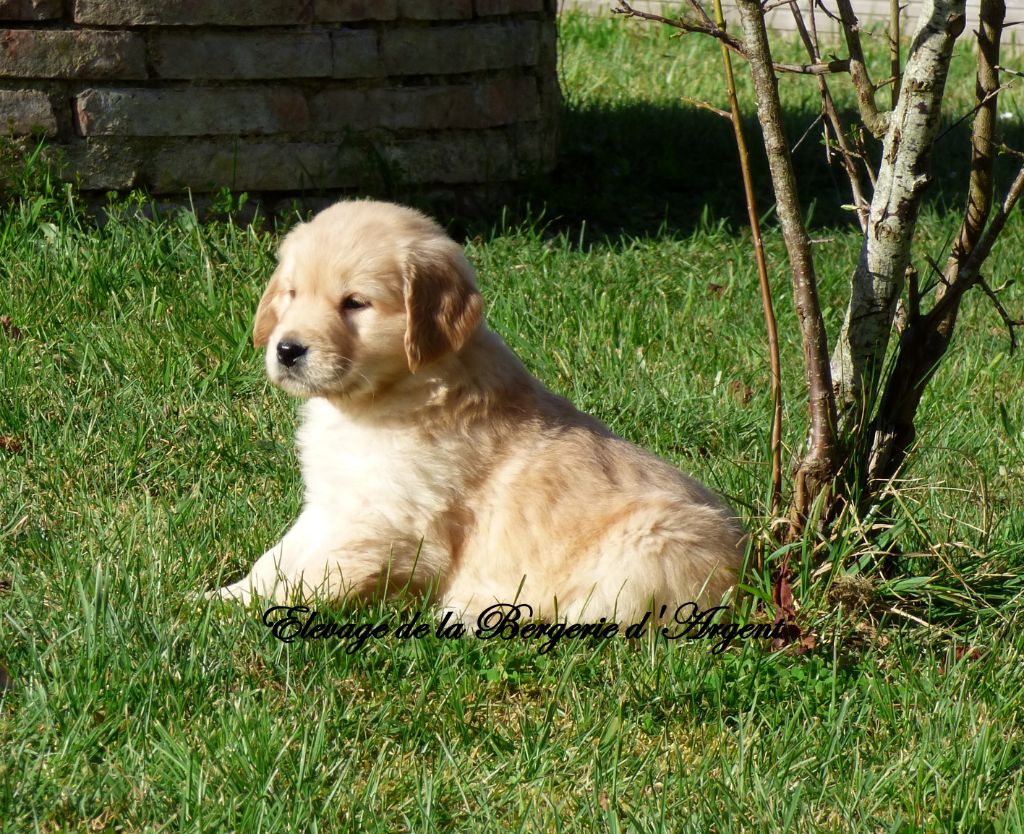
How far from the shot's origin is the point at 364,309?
3.05 metres

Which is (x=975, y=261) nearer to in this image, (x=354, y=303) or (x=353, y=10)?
(x=354, y=303)

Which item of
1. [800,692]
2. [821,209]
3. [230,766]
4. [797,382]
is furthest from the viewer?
[821,209]

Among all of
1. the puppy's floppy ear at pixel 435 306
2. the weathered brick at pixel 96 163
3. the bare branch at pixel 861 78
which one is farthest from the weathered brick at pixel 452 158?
the bare branch at pixel 861 78

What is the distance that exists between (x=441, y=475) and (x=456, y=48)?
11.6 ft

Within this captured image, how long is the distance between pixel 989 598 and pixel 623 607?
0.98 m

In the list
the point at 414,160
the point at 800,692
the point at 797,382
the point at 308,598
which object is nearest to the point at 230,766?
the point at 308,598

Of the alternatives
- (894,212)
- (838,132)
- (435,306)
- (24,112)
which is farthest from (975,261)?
(24,112)

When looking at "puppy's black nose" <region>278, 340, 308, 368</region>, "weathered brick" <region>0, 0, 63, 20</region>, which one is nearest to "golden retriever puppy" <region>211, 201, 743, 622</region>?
"puppy's black nose" <region>278, 340, 308, 368</region>

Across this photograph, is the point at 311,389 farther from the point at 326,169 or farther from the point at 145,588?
the point at 326,169

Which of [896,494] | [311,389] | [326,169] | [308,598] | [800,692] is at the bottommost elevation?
[800,692]

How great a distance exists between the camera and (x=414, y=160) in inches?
239

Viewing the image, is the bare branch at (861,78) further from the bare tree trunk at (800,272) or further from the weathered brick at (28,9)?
the weathered brick at (28,9)

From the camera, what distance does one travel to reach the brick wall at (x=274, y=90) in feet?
17.3

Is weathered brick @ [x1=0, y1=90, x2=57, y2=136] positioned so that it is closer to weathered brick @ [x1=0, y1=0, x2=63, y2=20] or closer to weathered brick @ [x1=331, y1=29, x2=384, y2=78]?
Result: weathered brick @ [x1=0, y1=0, x2=63, y2=20]
